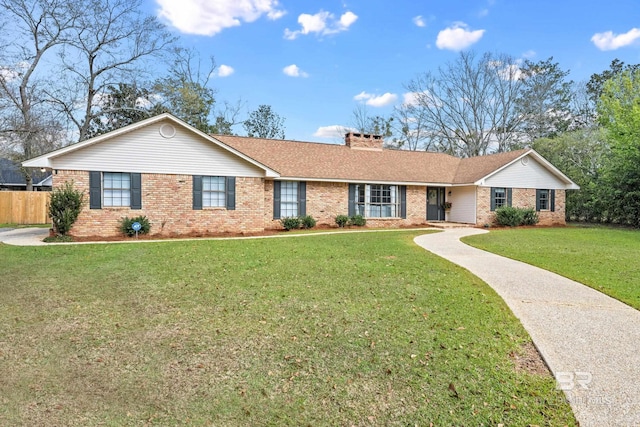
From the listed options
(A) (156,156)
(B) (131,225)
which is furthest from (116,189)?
(A) (156,156)

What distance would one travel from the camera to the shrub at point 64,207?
1291 cm

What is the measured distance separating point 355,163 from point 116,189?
1144 cm

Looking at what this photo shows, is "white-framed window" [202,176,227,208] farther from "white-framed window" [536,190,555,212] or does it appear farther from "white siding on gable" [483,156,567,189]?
"white-framed window" [536,190,555,212]

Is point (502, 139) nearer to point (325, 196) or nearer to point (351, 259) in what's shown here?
point (325, 196)

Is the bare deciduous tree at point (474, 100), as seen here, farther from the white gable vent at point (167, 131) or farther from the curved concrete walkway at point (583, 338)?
the curved concrete walkway at point (583, 338)

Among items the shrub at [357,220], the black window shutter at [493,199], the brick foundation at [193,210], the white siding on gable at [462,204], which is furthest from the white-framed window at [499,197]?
the shrub at [357,220]

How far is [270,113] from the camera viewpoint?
36656mm

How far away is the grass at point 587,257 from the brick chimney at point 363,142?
9.82 metres

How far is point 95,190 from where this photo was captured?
13719 mm

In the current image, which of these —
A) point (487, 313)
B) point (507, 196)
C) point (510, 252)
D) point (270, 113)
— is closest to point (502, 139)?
point (507, 196)

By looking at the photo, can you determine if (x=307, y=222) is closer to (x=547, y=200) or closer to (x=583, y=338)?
(x=583, y=338)

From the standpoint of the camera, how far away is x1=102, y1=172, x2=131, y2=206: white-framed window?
13953 mm

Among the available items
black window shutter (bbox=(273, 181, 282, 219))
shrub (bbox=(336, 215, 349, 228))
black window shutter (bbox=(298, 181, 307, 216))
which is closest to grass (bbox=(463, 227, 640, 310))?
shrub (bbox=(336, 215, 349, 228))

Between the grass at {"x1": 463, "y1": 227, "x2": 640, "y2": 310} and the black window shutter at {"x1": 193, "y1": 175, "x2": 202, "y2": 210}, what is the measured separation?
10235 millimetres
